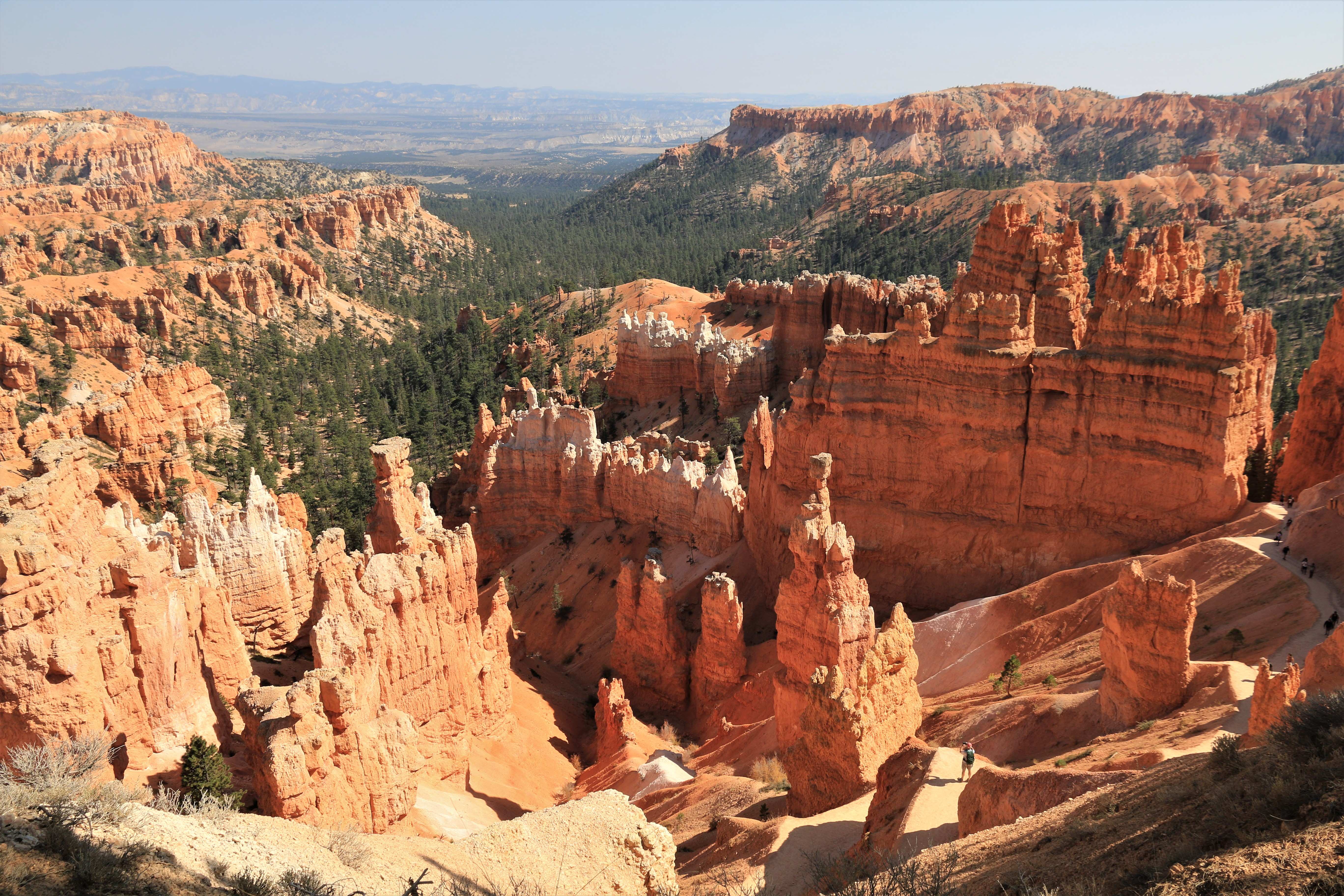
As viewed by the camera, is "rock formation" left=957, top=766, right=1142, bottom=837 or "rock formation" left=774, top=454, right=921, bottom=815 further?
"rock formation" left=774, top=454, right=921, bottom=815

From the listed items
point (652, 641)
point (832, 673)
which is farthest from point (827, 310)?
point (832, 673)

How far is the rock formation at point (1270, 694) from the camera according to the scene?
1508 cm

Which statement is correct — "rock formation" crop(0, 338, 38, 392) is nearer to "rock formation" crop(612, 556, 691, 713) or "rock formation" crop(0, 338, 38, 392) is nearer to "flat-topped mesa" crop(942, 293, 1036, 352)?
"rock formation" crop(612, 556, 691, 713)

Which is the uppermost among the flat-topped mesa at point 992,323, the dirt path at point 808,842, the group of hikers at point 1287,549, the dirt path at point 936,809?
the flat-topped mesa at point 992,323

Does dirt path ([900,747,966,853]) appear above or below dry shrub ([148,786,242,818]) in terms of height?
below

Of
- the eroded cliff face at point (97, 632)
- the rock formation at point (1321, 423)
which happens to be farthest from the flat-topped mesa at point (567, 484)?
the eroded cliff face at point (97, 632)

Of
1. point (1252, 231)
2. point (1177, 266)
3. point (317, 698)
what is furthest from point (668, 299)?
point (317, 698)

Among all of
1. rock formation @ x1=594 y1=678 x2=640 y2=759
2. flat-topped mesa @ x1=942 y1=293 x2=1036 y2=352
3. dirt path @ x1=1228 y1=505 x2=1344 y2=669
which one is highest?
flat-topped mesa @ x1=942 y1=293 x2=1036 y2=352

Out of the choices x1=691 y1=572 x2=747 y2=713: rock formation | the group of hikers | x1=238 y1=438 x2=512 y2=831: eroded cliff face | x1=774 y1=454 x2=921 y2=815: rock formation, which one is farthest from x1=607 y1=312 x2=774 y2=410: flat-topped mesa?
the group of hikers

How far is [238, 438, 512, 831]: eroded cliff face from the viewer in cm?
1725

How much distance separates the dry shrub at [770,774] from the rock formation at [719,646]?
6.20 metres

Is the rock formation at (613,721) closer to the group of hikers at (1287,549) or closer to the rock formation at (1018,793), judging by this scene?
the rock formation at (1018,793)

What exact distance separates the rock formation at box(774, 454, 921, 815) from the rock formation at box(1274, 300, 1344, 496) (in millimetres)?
17096

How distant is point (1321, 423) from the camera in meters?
31.6
